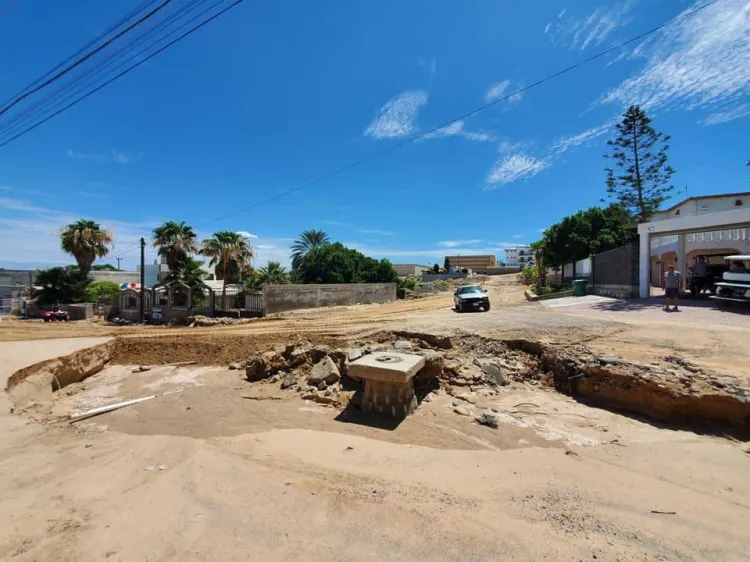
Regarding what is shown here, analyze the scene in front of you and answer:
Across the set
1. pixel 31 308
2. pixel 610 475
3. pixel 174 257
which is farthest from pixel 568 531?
pixel 31 308

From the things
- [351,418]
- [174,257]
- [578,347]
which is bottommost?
[351,418]

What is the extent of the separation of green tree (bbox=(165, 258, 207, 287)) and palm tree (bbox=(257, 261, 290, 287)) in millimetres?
8004

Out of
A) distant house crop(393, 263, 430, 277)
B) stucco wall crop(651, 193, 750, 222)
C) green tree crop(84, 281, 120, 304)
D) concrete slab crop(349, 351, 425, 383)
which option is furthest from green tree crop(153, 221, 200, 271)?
distant house crop(393, 263, 430, 277)

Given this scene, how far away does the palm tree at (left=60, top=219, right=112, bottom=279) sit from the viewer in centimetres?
3316

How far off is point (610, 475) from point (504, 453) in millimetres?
1214

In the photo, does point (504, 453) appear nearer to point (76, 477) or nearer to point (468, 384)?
point (468, 384)

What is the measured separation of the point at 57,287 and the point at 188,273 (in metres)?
14.6

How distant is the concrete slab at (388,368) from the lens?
6.04 metres

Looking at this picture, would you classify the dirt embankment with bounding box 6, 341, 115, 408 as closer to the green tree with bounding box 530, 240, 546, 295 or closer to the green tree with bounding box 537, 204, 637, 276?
the green tree with bounding box 530, 240, 546, 295

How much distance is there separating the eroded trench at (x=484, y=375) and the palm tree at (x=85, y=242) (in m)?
28.6

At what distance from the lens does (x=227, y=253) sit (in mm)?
28219

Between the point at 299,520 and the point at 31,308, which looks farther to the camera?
the point at 31,308

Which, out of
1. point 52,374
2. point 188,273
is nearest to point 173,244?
point 188,273

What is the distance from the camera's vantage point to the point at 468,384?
282 inches
